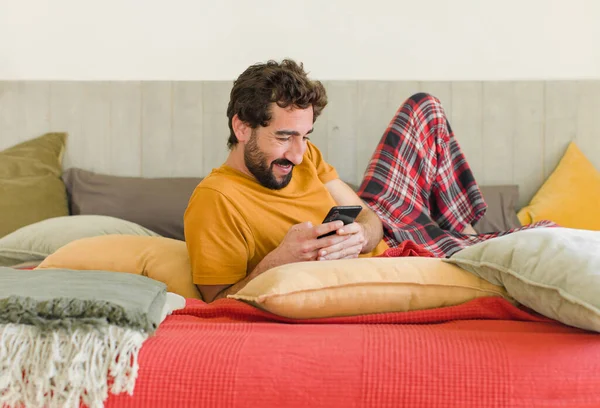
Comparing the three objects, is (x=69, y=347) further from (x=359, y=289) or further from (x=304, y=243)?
(x=304, y=243)

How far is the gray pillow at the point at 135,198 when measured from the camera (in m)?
2.48

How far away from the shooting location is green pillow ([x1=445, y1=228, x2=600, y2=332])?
115 centimetres

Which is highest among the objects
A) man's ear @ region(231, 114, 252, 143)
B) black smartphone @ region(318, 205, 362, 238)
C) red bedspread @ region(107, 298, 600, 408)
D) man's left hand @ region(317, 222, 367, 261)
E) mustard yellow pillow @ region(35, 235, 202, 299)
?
man's ear @ region(231, 114, 252, 143)

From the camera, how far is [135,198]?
256 cm

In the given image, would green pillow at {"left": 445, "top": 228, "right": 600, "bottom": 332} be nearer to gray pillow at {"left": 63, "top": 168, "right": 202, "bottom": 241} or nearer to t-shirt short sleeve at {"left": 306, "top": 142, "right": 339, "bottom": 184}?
t-shirt short sleeve at {"left": 306, "top": 142, "right": 339, "bottom": 184}

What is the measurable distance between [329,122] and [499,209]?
2.56ft

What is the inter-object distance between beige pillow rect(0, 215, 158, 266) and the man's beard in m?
0.62

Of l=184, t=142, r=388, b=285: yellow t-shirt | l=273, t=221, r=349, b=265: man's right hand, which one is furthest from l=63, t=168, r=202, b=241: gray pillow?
l=273, t=221, r=349, b=265: man's right hand

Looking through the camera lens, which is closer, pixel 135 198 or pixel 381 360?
pixel 381 360
